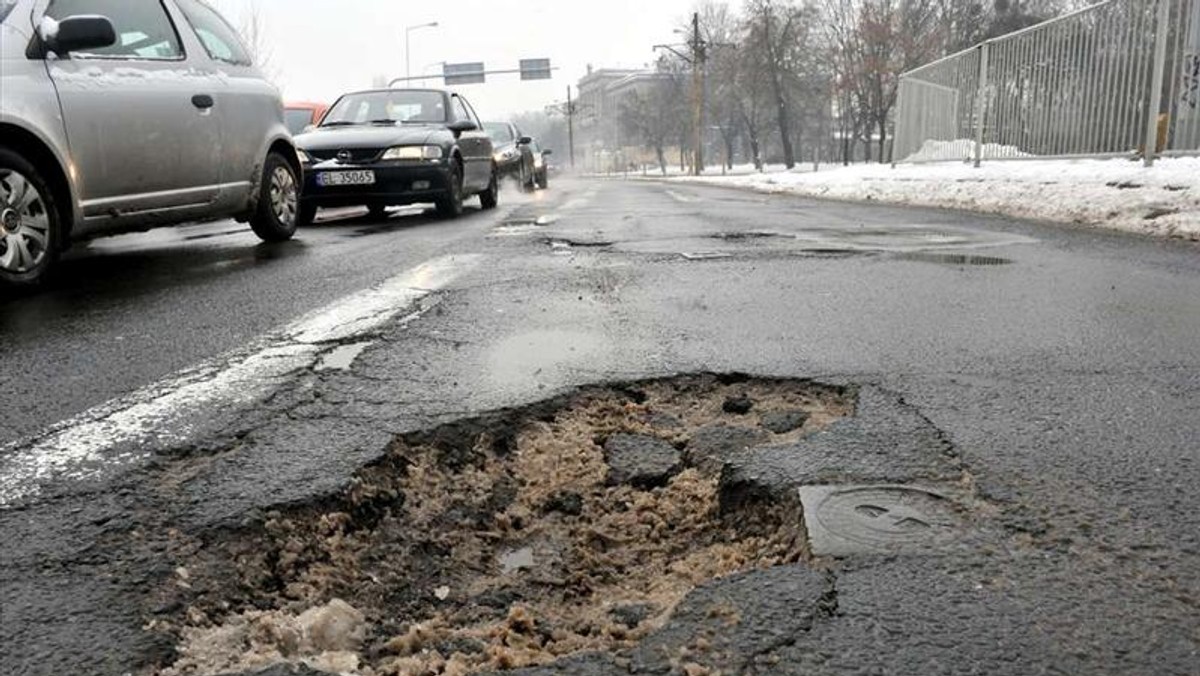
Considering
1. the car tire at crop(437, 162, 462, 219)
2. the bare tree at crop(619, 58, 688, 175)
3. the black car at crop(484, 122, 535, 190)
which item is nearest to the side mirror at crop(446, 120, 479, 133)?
the car tire at crop(437, 162, 462, 219)

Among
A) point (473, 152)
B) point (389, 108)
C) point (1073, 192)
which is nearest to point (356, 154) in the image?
point (389, 108)

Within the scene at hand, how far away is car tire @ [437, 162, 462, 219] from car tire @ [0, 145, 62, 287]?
18.1 ft

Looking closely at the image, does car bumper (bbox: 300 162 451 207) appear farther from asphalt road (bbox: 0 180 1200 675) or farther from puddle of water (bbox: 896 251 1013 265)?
puddle of water (bbox: 896 251 1013 265)

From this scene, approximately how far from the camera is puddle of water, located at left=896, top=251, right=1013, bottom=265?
5.64 meters

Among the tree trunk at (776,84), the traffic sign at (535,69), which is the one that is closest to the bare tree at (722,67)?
the tree trunk at (776,84)

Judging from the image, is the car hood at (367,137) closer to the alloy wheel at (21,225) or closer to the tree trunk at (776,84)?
the alloy wheel at (21,225)

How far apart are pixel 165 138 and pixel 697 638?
5.06 m

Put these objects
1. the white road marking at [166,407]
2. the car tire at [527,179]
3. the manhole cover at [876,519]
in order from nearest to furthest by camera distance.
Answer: the manhole cover at [876,519] < the white road marking at [166,407] < the car tire at [527,179]

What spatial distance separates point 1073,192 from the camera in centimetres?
927

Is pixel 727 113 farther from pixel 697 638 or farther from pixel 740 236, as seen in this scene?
pixel 697 638

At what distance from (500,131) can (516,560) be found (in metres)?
17.8

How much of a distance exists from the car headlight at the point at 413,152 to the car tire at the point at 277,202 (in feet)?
6.98

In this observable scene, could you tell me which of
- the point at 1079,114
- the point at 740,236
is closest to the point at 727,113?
the point at 1079,114

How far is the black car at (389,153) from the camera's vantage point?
9.18 metres
